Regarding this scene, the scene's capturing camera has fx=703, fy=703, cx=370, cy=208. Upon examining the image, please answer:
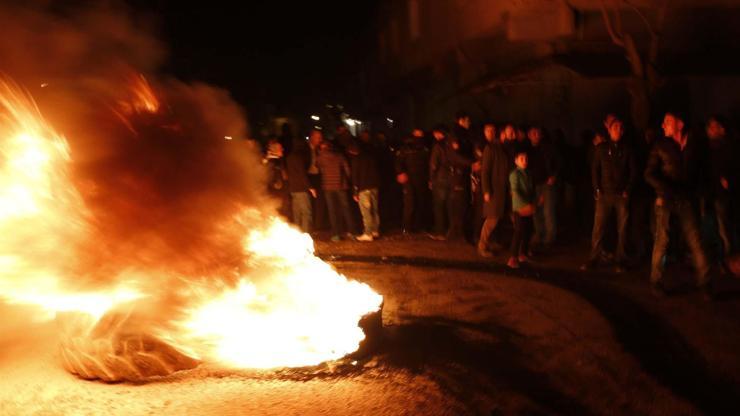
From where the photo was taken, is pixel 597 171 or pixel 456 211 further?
pixel 456 211

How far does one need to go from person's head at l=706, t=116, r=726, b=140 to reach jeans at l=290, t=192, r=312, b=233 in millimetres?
6428

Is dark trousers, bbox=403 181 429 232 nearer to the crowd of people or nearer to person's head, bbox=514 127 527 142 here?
the crowd of people

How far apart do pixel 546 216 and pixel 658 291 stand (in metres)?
3.27

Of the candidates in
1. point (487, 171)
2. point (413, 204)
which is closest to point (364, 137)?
point (413, 204)

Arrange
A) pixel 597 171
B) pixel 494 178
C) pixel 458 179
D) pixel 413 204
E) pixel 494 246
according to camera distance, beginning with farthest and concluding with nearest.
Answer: pixel 413 204
pixel 458 179
pixel 494 246
pixel 494 178
pixel 597 171

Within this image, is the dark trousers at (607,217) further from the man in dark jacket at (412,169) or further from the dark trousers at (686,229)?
the man in dark jacket at (412,169)

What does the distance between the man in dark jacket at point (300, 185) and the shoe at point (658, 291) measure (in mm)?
6072

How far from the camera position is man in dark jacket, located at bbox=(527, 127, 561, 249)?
35.9 ft

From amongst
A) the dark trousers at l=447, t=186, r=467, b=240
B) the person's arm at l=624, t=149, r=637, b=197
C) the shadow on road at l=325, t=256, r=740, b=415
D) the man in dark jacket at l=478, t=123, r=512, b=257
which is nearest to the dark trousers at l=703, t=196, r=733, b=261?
the person's arm at l=624, t=149, r=637, b=197

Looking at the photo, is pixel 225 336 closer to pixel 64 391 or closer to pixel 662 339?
pixel 64 391

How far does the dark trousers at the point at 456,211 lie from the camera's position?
11.8 metres

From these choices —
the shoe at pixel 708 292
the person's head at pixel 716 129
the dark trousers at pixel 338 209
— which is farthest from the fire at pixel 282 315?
the person's head at pixel 716 129

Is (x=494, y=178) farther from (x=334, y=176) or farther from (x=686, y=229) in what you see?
(x=334, y=176)

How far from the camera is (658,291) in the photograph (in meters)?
8.23
